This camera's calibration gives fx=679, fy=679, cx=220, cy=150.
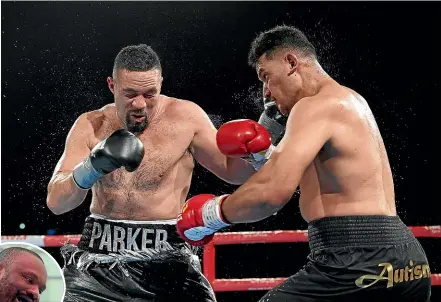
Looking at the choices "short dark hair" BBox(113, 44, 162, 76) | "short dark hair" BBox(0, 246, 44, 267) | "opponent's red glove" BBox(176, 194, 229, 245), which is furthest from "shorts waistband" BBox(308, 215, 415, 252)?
"short dark hair" BBox(113, 44, 162, 76)

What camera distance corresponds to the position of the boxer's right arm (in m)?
2.38

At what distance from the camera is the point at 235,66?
14.5ft

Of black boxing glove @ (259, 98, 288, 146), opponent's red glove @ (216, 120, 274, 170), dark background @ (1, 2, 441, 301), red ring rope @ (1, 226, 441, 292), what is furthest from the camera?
dark background @ (1, 2, 441, 301)

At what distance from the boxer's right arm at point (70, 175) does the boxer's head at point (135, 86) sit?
0.51ft

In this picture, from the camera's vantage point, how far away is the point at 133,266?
234cm

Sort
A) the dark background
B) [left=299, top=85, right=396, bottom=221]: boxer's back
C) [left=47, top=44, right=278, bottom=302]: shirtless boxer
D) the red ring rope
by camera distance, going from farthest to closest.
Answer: the dark background → the red ring rope → [left=47, top=44, right=278, bottom=302]: shirtless boxer → [left=299, top=85, right=396, bottom=221]: boxer's back

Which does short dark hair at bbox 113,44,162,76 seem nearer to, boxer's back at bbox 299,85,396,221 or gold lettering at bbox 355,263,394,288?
boxer's back at bbox 299,85,396,221

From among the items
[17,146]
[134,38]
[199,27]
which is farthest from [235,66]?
[17,146]

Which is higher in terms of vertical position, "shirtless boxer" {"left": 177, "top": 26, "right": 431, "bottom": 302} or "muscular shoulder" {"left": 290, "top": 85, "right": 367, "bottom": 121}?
"muscular shoulder" {"left": 290, "top": 85, "right": 367, "bottom": 121}

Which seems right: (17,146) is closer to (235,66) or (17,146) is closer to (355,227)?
(235,66)

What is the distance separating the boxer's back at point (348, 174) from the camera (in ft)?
6.31

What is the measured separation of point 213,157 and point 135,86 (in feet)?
1.31

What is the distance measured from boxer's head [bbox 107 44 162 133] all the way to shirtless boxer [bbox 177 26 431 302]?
0.64 m

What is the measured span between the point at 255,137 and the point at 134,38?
2.49 meters
